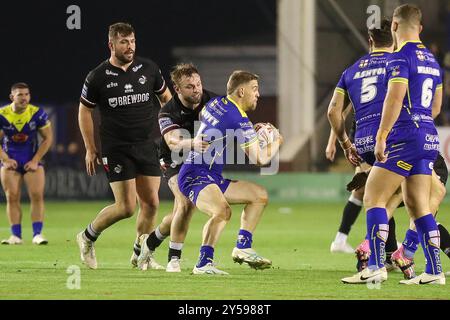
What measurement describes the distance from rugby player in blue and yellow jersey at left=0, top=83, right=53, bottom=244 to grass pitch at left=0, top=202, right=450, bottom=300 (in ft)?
2.02

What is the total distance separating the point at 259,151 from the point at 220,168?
2.04 feet

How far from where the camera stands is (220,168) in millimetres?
10625

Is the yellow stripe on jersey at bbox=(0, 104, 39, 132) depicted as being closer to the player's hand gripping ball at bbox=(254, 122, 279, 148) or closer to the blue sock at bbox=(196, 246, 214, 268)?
the blue sock at bbox=(196, 246, 214, 268)

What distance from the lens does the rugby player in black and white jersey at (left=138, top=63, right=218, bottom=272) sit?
35.3ft

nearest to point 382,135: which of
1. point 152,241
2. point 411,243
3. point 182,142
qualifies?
point 411,243

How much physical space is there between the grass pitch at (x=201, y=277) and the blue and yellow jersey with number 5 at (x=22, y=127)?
1222 mm

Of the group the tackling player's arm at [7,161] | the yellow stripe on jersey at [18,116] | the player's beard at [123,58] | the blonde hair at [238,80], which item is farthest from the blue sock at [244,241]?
the yellow stripe on jersey at [18,116]

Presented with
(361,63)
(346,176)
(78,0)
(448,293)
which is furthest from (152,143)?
(78,0)

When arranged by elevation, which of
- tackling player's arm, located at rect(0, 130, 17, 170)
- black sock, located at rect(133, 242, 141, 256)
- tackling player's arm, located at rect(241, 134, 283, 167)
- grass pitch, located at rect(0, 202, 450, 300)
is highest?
tackling player's arm, located at rect(241, 134, 283, 167)

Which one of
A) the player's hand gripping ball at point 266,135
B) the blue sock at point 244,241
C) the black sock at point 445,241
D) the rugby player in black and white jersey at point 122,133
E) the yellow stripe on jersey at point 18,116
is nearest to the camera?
the player's hand gripping ball at point 266,135

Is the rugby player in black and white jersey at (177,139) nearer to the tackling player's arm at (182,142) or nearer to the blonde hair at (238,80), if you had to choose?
the tackling player's arm at (182,142)

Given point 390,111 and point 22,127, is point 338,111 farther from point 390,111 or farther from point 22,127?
point 22,127

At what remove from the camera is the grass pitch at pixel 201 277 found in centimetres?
897

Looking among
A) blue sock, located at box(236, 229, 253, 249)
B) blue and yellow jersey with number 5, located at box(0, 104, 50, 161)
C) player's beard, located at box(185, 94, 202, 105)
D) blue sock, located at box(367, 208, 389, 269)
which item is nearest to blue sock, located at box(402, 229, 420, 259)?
blue sock, located at box(367, 208, 389, 269)
